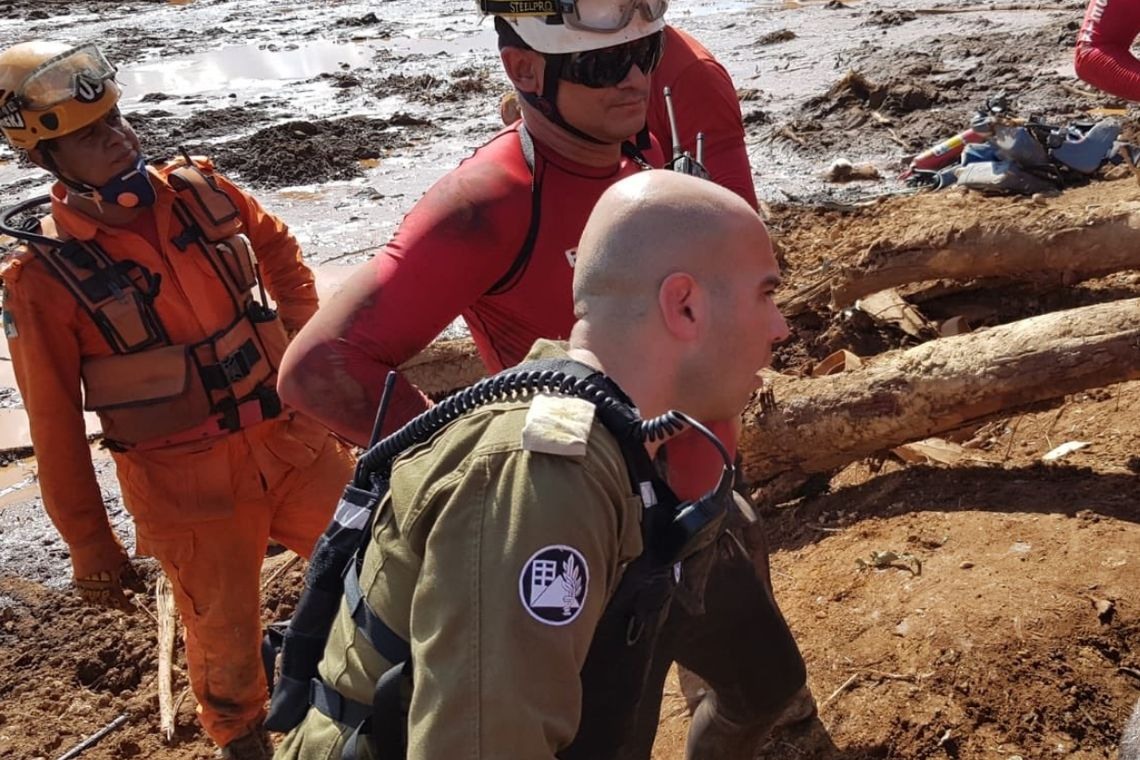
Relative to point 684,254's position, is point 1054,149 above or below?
below

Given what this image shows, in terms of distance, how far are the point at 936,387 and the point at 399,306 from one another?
2832 millimetres

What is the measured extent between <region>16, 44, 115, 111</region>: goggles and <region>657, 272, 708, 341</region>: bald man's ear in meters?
2.64

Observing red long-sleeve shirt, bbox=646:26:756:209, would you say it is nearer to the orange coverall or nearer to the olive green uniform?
the orange coverall

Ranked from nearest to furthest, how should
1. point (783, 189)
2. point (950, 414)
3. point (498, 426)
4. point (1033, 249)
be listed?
point (498, 426) → point (950, 414) → point (1033, 249) → point (783, 189)

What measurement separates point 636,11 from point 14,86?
2.17 m

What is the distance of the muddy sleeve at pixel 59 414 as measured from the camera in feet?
11.8

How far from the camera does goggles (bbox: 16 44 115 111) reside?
12.1 ft

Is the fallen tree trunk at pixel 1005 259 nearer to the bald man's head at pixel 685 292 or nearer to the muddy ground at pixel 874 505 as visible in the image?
the muddy ground at pixel 874 505

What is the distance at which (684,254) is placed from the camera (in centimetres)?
190

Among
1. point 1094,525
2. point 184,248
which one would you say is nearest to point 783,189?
point 1094,525

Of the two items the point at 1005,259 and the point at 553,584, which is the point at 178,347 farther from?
the point at 1005,259

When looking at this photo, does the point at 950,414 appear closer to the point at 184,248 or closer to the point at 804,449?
the point at 804,449

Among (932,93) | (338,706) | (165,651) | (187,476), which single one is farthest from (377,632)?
(932,93)

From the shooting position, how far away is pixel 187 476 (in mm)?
3873
